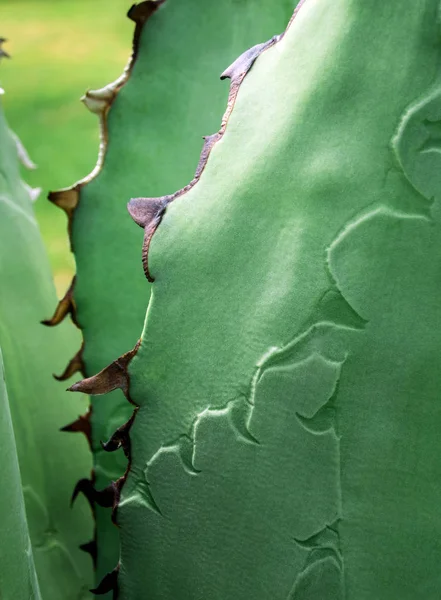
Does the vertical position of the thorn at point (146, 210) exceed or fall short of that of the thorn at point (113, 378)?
it exceeds it

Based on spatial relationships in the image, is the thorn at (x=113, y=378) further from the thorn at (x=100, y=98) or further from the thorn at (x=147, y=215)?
the thorn at (x=100, y=98)

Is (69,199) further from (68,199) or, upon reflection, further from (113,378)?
(113,378)

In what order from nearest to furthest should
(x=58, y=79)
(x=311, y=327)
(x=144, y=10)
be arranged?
(x=311, y=327) < (x=144, y=10) < (x=58, y=79)

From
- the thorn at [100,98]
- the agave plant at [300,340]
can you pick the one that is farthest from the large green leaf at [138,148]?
the agave plant at [300,340]

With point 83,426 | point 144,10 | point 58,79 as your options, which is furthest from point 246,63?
point 58,79

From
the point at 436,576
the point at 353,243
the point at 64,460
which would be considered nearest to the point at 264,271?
the point at 353,243

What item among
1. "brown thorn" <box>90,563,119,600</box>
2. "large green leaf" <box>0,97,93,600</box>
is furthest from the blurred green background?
"brown thorn" <box>90,563,119,600</box>
